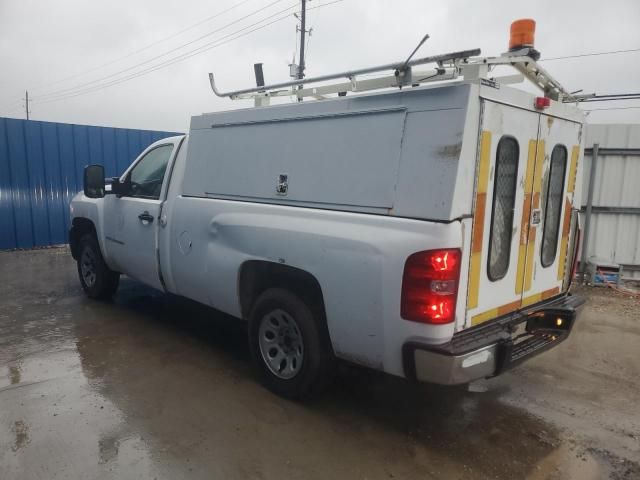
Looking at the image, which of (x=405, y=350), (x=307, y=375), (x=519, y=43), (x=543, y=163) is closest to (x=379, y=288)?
(x=405, y=350)

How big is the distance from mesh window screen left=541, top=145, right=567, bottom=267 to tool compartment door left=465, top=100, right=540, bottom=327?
0.37 metres

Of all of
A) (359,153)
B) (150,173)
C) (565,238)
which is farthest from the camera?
(150,173)

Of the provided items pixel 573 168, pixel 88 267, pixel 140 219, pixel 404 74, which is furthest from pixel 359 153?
pixel 88 267

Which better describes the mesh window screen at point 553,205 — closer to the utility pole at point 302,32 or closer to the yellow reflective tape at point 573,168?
the yellow reflective tape at point 573,168

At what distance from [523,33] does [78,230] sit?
532 centimetres

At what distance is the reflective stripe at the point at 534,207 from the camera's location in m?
3.20

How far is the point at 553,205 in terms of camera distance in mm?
3592

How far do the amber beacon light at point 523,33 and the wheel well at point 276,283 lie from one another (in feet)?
6.44

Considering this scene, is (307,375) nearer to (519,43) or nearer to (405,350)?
(405,350)

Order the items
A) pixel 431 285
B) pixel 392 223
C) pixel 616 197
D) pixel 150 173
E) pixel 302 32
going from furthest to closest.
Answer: pixel 302 32 < pixel 616 197 < pixel 150 173 < pixel 392 223 < pixel 431 285

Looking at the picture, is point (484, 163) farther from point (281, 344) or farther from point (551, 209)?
point (281, 344)

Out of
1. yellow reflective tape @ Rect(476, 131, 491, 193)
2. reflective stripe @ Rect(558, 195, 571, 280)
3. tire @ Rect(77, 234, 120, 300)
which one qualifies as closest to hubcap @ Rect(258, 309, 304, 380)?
yellow reflective tape @ Rect(476, 131, 491, 193)

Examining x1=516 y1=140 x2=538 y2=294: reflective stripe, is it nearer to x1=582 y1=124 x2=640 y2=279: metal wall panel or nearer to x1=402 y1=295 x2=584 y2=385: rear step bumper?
x1=402 y1=295 x2=584 y2=385: rear step bumper

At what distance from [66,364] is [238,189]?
210cm
